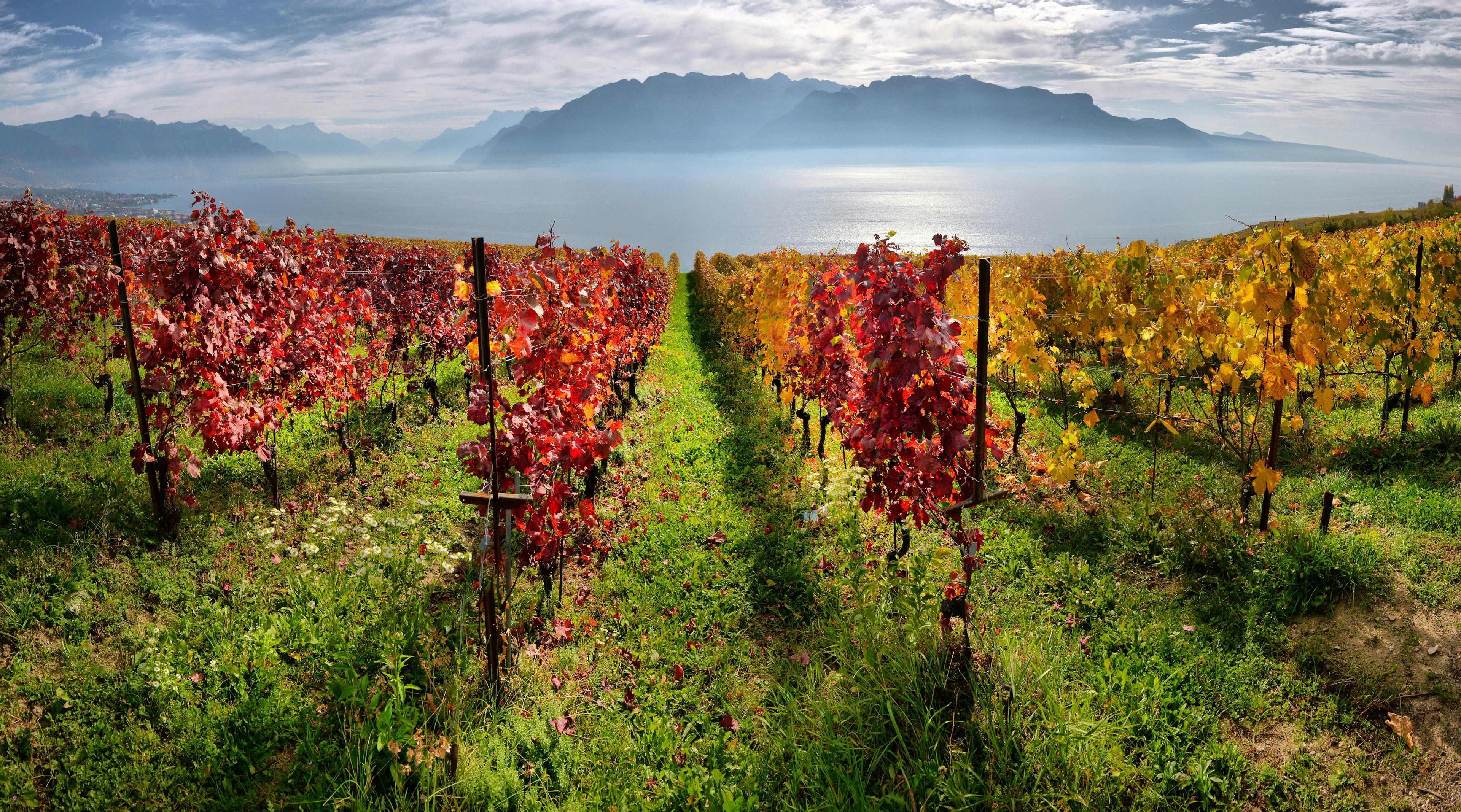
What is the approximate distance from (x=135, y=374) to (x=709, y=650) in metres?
4.84

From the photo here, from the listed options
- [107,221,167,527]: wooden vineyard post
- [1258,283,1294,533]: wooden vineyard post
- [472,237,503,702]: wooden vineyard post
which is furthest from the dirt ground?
[107,221,167,527]: wooden vineyard post

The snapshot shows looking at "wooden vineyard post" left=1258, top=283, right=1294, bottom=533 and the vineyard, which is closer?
the vineyard

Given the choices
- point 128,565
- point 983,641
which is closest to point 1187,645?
point 983,641

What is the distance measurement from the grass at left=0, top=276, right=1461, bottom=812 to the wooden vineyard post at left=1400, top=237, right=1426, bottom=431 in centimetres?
26

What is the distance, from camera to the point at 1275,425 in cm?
492

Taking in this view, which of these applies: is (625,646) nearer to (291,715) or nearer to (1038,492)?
(291,715)

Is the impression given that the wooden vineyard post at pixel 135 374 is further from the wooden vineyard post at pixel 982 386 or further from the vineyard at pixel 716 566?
the wooden vineyard post at pixel 982 386

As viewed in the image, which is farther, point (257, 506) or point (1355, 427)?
point (1355, 427)

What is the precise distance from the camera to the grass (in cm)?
337

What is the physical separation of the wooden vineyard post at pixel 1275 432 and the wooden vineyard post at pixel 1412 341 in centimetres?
324

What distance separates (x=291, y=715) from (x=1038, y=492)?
6877 mm

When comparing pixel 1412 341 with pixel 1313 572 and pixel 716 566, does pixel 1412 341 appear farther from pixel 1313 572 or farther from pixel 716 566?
pixel 716 566

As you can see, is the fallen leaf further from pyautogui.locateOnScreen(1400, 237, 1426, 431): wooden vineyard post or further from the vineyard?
pyautogui.locateOnScreen(1400, 237, 1426, 431): wooden vineyard post

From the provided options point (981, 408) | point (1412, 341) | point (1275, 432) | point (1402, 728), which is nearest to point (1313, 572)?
point (1275, 432)
